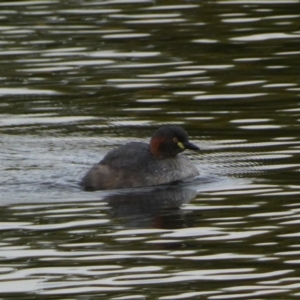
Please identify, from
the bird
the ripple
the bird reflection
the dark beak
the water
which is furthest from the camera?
the ripple

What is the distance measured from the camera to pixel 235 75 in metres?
19.0

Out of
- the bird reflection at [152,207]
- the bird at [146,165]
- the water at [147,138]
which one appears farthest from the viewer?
the bird at [146,165]

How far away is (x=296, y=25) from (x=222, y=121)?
6.14 meters

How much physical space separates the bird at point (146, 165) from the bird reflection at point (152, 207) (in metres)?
0.26

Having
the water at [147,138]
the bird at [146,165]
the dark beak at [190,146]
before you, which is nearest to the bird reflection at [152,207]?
the water at [147,138]

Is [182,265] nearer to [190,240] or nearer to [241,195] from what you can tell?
[190,240]

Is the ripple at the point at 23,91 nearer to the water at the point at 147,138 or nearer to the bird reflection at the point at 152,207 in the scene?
the water at the point at 147,138

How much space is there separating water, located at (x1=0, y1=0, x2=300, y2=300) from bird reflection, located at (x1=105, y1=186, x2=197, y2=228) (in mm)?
22

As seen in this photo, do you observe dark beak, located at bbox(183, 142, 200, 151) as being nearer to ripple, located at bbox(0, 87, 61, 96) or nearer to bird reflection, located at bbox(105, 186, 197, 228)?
bird reflection, located at bbox(105, 186, 197, 228)

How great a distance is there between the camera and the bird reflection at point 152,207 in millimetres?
11766

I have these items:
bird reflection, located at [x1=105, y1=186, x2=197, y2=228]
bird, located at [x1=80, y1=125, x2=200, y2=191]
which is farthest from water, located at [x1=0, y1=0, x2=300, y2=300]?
bird, located at [x1=80, y1=125, x2=200, y2=191]

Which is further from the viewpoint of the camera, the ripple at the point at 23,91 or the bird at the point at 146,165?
the ripple at the point at 23,91

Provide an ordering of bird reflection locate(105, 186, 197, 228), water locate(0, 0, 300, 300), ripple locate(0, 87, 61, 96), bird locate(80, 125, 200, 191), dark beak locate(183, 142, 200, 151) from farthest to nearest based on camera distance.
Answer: ripple locate(0, 87, 61, 96), dark beak locate(183, 142, 200, 151), bird locate(80, 125, 200, 191), bird reflection locate(105, 186, 197, 228), water locate(0, 0, 300, 300)

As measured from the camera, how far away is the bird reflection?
11.8 meters
